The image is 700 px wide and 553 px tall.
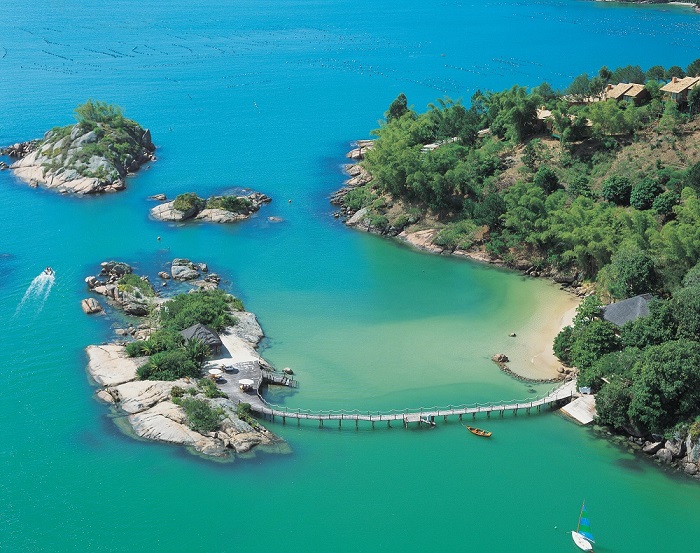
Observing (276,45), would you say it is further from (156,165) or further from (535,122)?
(535,122)

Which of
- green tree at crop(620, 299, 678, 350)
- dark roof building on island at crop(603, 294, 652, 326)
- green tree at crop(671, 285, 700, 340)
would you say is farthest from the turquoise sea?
green tree at crop(671, 285, 700, 340)

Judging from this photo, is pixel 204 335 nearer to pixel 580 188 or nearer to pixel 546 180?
pixel 546 180

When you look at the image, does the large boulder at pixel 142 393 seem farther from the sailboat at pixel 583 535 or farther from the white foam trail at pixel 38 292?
the sailboat at pixel 583 535

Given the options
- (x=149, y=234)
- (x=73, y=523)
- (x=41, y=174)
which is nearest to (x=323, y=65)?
(x=41, y=174)

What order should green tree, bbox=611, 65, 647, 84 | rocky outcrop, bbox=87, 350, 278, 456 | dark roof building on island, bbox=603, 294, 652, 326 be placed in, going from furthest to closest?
green tree, bbox=611, 65, 647, 84 → dark roof building on island, bbox=603, 294, 652, 326 → rocky outcrop, bbox=87, 350, 278, 456

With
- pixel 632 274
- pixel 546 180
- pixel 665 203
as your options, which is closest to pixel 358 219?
pixel 546 180

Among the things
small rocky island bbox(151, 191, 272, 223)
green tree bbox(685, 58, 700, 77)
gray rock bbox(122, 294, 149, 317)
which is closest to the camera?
gray rock bbox(122, 294, 149, 317)

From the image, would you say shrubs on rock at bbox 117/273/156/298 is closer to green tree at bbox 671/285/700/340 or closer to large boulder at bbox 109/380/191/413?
large boulder at bbox 109/380/191/413

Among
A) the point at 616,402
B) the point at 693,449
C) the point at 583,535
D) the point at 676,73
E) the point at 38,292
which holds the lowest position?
the point at 38,292
